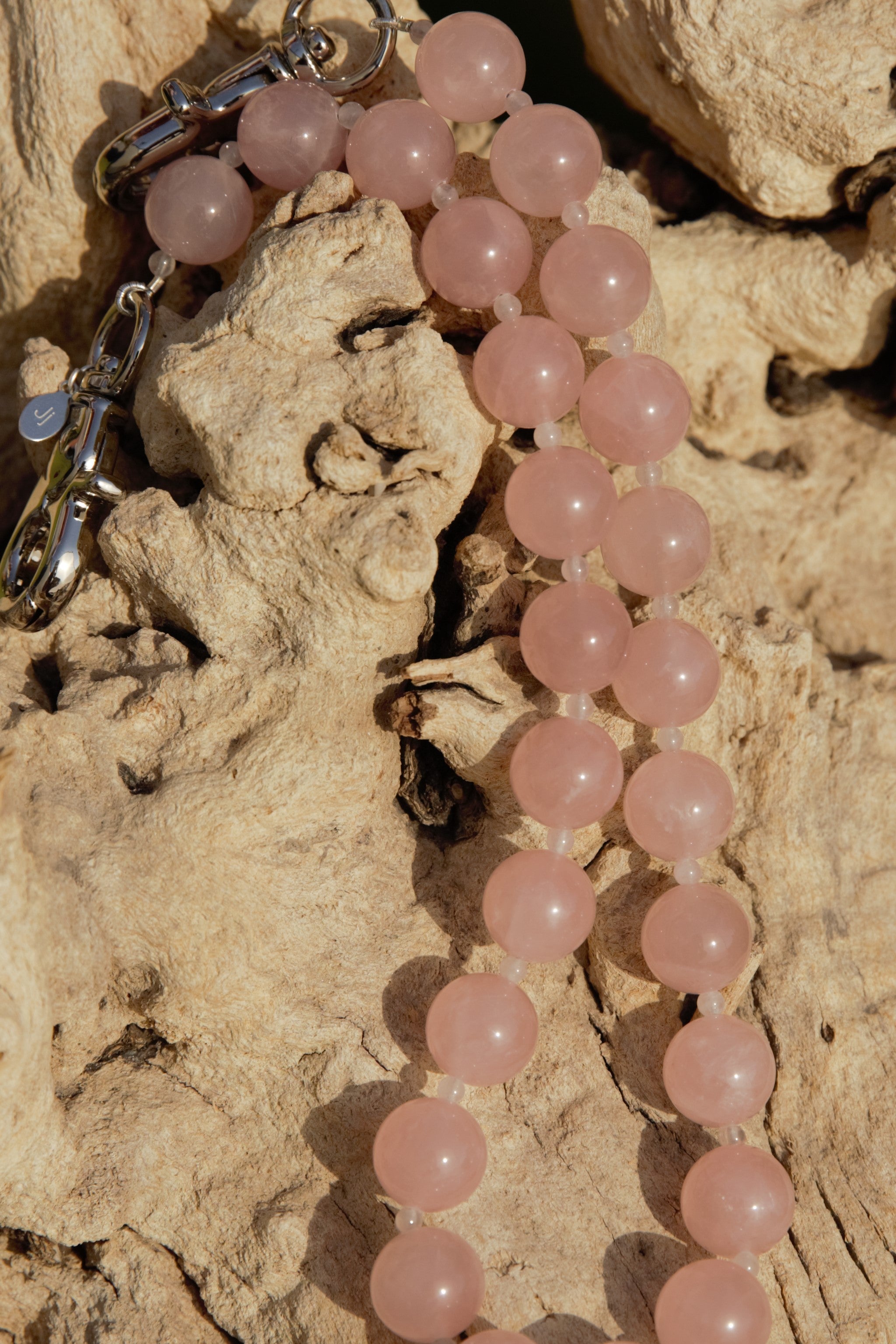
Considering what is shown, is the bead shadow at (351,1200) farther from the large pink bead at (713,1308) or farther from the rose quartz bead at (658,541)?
the rose quartz bead at (658,541)

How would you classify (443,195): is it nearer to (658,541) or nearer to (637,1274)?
(658,541)

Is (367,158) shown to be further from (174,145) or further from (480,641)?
(480,641)

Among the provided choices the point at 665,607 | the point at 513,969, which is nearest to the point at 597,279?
the point at 665,607

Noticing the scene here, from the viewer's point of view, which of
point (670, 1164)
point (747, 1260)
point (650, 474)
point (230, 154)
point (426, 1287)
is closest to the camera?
point (426, 1287)

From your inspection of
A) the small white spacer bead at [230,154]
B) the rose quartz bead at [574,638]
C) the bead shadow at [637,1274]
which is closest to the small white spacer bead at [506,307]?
the rose quartz bead at [574,638]

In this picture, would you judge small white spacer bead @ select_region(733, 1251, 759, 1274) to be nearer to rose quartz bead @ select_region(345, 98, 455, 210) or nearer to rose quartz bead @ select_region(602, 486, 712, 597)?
rose quartz bead @ select_region(602, 486, 712, 597)

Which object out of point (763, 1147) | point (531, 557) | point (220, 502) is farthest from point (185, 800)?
point (763, 1147)
